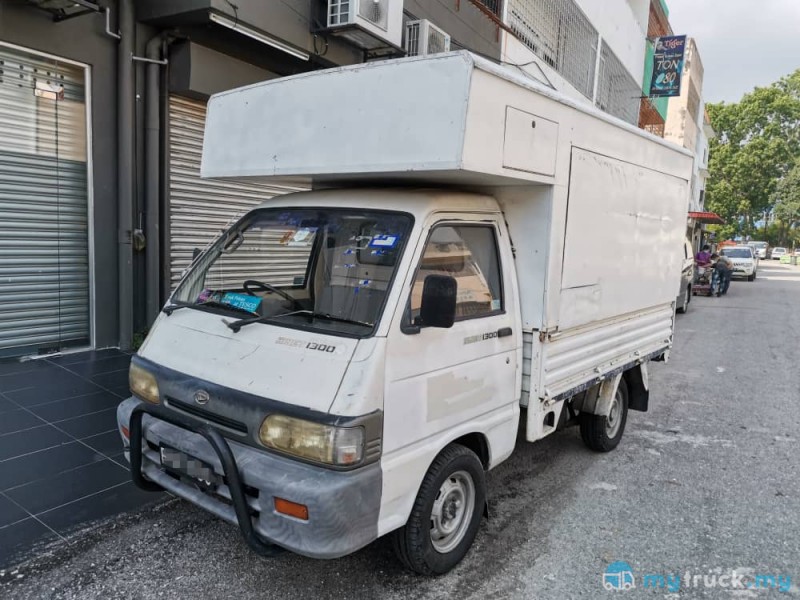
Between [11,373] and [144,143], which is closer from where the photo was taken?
[11,373]

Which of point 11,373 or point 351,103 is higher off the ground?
point 351,103

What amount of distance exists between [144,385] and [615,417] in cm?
397

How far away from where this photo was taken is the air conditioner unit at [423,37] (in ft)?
29.5

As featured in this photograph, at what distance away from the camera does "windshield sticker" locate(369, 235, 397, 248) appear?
3061 mm

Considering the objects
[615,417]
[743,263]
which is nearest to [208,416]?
[615,417]

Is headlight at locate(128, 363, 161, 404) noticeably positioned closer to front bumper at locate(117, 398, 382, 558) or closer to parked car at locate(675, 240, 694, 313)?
front bumper at locate(117, 398, 382, 558)

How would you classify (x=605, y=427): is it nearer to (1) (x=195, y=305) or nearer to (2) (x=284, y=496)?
(2) (x=284, y=496)

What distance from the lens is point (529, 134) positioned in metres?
3.29

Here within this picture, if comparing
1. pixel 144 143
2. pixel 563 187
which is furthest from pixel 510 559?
pixel 144 143

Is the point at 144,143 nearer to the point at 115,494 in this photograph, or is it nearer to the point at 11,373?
the point at 11,373

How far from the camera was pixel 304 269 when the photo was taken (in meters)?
3.51

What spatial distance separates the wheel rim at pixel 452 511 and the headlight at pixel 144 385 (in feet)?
5.24

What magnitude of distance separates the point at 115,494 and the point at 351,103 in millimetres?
2983

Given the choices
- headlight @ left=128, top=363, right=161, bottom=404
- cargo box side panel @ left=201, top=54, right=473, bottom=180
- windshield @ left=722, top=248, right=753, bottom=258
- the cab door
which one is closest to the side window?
the cab door
